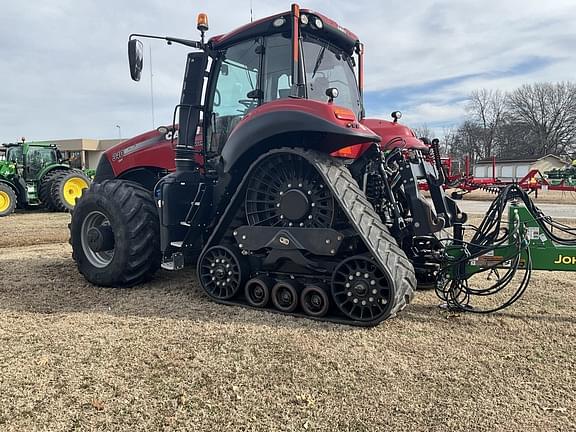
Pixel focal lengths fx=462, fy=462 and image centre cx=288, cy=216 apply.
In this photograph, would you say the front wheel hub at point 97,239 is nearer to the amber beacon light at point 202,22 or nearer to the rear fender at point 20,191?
the amber beacon light at point 202,22

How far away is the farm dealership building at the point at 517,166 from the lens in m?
46.7

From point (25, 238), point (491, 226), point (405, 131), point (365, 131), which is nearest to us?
point (365, 131)

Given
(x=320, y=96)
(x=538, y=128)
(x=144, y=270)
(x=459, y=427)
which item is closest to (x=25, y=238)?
(x=144, y=270)

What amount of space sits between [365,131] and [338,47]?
1.44 metres

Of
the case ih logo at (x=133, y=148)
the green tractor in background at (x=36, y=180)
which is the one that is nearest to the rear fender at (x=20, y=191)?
the green tractor in background at (x=36, y=180)

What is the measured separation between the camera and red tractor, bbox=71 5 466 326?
3.78 m

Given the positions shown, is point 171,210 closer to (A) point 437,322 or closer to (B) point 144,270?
(B) point 144,270

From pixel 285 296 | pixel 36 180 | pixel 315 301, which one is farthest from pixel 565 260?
pixel 36 180

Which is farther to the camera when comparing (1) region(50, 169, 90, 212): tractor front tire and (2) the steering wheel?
(1) region(50, 169, 90, 212): tractor front tire

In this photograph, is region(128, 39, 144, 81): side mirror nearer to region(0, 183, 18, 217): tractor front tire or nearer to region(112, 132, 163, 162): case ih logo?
region(112, 132, 163, 162): case ih logo

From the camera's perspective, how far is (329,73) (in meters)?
4.62

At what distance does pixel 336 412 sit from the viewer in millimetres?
2512

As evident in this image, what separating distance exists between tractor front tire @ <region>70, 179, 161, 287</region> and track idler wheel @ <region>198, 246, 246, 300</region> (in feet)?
2.59

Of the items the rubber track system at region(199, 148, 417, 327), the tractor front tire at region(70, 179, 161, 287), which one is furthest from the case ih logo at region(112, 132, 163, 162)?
the rubber track system at region(199, 148, 417, 327)
